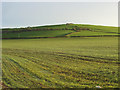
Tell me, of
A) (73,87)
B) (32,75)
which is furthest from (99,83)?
(32,75)

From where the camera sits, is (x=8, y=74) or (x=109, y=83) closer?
(x=109, y=83)

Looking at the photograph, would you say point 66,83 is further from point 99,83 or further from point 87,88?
point 99,83

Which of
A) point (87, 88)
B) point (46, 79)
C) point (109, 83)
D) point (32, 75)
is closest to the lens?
point (87, 88)

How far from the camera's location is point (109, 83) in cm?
838

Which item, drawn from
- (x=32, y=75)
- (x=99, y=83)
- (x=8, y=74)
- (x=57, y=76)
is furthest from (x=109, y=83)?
(x=8, y=74)

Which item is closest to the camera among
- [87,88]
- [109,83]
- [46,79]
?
[87,88]

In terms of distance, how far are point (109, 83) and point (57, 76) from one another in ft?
13.0

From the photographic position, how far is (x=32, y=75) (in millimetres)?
10273

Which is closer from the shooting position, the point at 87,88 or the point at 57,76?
the point at 87,88

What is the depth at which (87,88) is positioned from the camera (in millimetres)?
7758

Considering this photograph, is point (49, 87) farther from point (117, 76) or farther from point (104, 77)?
point (117, 76)

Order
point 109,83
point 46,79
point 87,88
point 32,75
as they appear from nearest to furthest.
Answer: point 87,88, point 109,83, point 46,79, point 32,75

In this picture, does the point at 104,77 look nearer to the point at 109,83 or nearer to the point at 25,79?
the point at 109,83

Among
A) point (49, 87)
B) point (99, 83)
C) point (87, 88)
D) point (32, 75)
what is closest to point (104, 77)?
point (99, 83)
